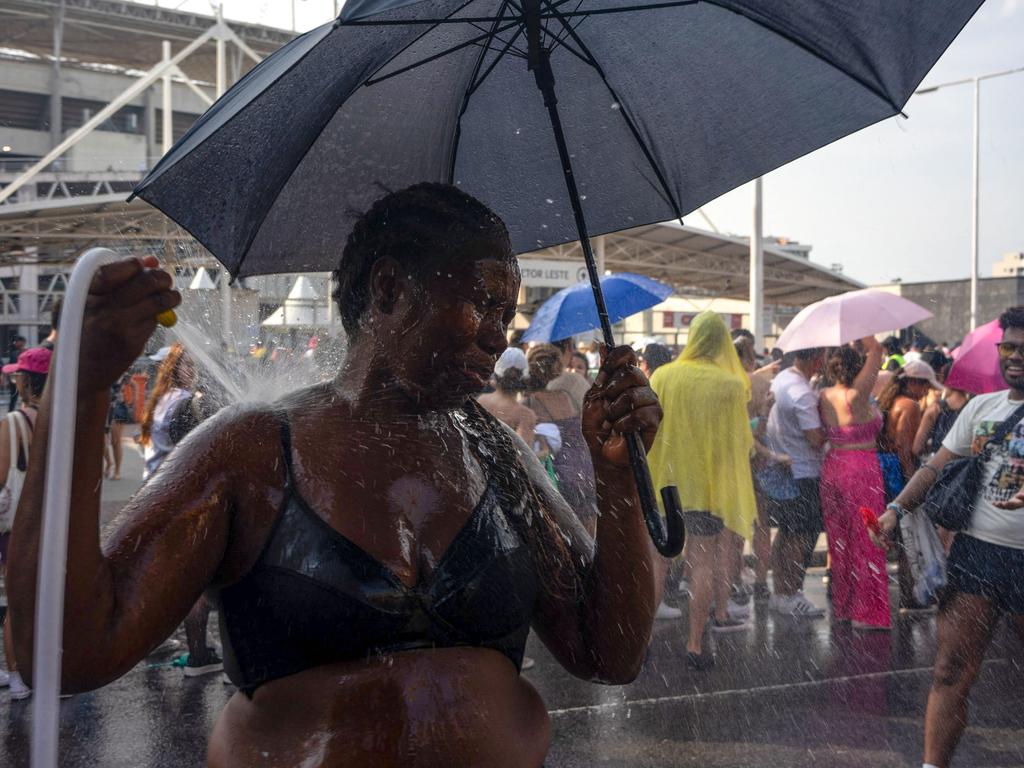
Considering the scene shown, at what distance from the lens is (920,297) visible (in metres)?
19.5

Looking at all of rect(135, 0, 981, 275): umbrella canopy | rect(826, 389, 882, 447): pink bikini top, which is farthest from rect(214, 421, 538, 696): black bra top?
rect(826, 389, 882, 447): pink bikini top

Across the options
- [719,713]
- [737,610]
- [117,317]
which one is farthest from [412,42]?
[737,610]

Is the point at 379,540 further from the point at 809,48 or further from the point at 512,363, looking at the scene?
the point at 512,363

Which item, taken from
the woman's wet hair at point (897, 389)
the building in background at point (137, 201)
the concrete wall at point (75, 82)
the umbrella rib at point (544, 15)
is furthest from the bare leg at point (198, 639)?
the concrete wall at point (75, 82)

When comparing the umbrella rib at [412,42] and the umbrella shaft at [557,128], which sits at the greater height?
the umbrella rib at [412,42]

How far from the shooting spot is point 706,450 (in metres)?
5.87

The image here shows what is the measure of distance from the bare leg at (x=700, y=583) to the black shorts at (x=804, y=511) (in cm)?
118

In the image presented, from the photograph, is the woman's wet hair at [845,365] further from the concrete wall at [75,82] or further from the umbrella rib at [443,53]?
the concrete wall at [75,82]

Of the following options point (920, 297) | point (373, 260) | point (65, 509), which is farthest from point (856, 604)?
point (920, 297)

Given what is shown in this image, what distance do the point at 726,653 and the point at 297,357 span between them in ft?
14.7

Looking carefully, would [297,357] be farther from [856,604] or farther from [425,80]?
[856,604]

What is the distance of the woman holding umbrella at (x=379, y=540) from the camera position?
4.25 feet

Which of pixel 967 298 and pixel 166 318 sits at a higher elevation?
pixel 967 298

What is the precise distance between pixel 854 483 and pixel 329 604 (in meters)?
5.64
